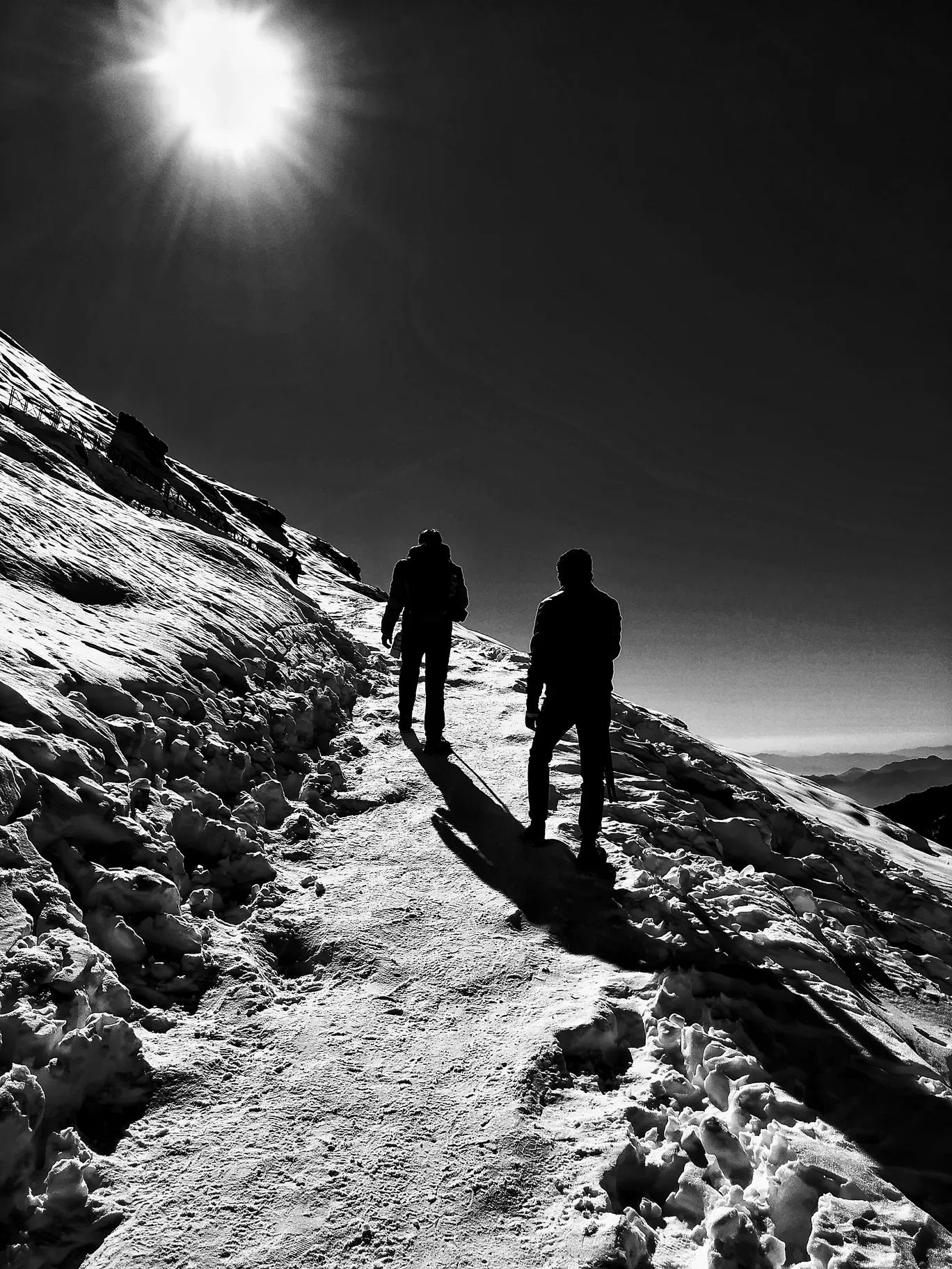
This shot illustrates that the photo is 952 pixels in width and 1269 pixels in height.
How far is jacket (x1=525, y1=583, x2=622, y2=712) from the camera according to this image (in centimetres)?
543

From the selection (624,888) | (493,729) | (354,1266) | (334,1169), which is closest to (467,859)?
(624,888)

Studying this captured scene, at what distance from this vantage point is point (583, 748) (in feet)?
17.9

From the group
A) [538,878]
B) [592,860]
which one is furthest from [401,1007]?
[592,860]

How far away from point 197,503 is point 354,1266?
25896mm

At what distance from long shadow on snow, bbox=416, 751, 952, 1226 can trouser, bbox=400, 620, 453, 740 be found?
83.3 inches

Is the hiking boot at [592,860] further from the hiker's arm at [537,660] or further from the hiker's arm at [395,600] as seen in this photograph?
the hiker's arm at [395,600]

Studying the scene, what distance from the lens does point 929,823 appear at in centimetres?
1939

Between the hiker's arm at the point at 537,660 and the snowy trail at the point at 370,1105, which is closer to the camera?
the snowy trail at the point at 370,1105

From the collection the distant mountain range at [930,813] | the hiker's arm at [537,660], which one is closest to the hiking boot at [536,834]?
the hiker's arm at [537,660]

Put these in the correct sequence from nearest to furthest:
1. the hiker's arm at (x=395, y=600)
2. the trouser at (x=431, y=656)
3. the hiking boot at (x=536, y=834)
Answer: the hiking boot at (x=536, y=834)
the trouser at (x=431, y=656)
the hiker's arm at (x=395, y=600)

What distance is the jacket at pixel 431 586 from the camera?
823 cm

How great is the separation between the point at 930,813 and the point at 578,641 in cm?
2089

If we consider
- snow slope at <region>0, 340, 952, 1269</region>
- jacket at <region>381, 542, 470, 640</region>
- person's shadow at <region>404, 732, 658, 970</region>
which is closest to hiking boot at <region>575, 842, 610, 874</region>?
person's shadow at <region>404, 732, 658, 970</region>

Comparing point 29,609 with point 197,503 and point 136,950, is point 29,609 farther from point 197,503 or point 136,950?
point 197,503
